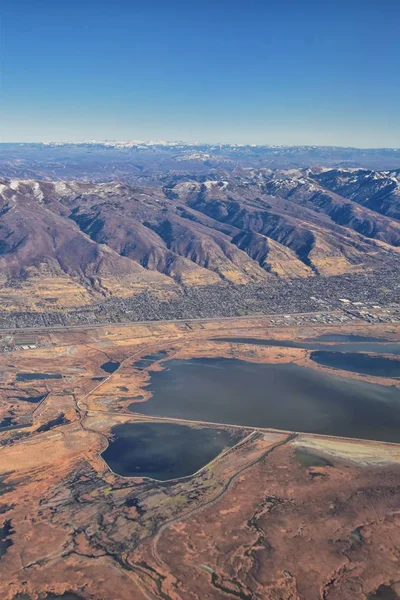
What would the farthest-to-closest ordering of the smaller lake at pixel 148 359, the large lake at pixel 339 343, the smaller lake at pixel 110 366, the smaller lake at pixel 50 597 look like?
the large lake at pixel 339 343 → the smaller lake at pixel 148 359 → the smaller lake at pixel 110 366 → the smaller lake at pixel 50 597

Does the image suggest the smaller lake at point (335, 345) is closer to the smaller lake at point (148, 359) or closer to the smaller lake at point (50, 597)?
the smaller lake at point (148, 359)

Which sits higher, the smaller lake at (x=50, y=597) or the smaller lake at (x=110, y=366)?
the smaller lake at (x=50, y=597)

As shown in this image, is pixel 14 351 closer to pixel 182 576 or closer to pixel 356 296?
pixel 182 576

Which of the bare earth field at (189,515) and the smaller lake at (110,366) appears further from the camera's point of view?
the smaller lake at (110,366)

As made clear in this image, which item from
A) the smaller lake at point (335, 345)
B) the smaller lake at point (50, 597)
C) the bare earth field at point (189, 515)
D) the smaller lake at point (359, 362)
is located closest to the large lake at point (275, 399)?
the bare earth field at point (189, 515)

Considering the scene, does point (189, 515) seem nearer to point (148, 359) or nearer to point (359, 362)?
point (148, 359)

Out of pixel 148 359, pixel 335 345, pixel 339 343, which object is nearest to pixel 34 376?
pixel 148 359

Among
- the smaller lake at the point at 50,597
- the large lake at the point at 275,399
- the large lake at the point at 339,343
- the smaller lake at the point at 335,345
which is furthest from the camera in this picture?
the large lake at the point at 339,343
